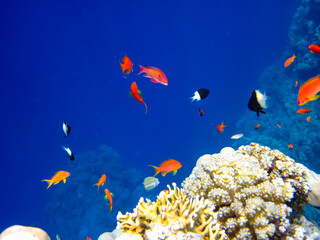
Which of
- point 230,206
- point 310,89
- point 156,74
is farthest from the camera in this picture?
point 156,74

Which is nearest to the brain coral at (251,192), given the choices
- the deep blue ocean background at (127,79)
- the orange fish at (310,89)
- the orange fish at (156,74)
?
the orange fish at (310,89)

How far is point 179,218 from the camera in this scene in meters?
2.00

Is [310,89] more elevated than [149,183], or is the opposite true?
[149,183]

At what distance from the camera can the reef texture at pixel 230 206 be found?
2.00 meters

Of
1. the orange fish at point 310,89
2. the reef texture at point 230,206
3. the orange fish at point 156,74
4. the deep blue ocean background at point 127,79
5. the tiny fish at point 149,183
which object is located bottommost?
the reef texture at point 230,206

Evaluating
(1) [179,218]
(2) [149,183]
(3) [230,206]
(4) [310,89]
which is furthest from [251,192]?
(2) [149,183]

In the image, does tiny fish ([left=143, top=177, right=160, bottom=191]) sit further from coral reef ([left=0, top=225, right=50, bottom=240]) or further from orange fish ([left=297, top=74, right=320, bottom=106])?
orange fish ([left=297, top=74, right=320, bottom=106])

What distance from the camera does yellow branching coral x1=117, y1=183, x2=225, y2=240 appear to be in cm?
195

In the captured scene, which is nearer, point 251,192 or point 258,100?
point 251,192

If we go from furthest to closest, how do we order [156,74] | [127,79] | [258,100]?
[127,79]
[156,74]
[258,100]

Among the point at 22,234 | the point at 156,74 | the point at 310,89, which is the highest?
the point at 156,74

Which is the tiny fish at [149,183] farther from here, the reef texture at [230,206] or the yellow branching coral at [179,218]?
the yellow branching coral at [179,218]

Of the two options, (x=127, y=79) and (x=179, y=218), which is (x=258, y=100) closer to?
(x=179, y=218)

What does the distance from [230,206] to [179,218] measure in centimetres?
85
